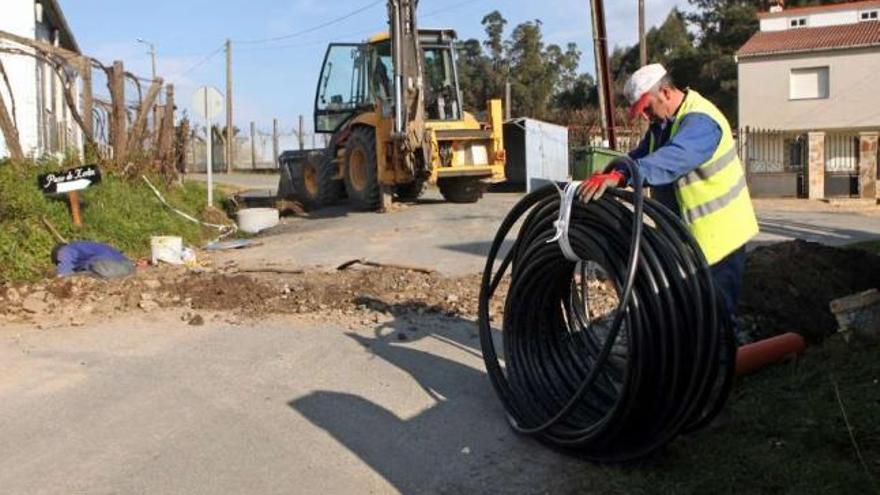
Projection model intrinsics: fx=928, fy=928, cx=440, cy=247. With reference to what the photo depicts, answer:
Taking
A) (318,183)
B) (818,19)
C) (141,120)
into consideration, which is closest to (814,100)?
(818,19)

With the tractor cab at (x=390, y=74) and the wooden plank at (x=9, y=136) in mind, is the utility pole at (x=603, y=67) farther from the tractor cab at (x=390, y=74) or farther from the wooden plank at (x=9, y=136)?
the wooden plank at (x=9, y=136)

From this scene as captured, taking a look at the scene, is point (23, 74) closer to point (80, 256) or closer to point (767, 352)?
point (80, 256)

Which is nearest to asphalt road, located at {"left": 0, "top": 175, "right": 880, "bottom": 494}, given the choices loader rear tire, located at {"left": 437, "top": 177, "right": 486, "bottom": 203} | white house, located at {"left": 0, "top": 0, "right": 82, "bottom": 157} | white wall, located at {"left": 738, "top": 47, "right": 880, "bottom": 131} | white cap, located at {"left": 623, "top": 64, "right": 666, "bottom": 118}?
white cap, located at {"left": 623, "top": 64, "right": 666, "bottom": 118}

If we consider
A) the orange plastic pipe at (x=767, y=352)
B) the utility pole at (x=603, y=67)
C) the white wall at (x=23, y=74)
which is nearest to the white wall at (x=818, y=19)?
the utility pole at (x=603, y=67)

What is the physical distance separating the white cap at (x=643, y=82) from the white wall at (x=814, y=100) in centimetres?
3809

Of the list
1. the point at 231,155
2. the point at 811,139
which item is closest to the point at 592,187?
the point at 811,139

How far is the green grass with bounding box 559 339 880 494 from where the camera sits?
4203 mm

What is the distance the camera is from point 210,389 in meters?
6.29

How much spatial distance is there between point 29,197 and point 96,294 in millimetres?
3125

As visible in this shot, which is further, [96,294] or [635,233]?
[96,294]

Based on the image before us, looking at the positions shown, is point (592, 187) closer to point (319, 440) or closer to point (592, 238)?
point (592, 238)

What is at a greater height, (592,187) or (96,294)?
(592,187)

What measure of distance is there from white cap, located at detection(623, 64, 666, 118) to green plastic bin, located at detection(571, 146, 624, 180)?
686 inches

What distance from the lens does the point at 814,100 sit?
A: 4056 cm
